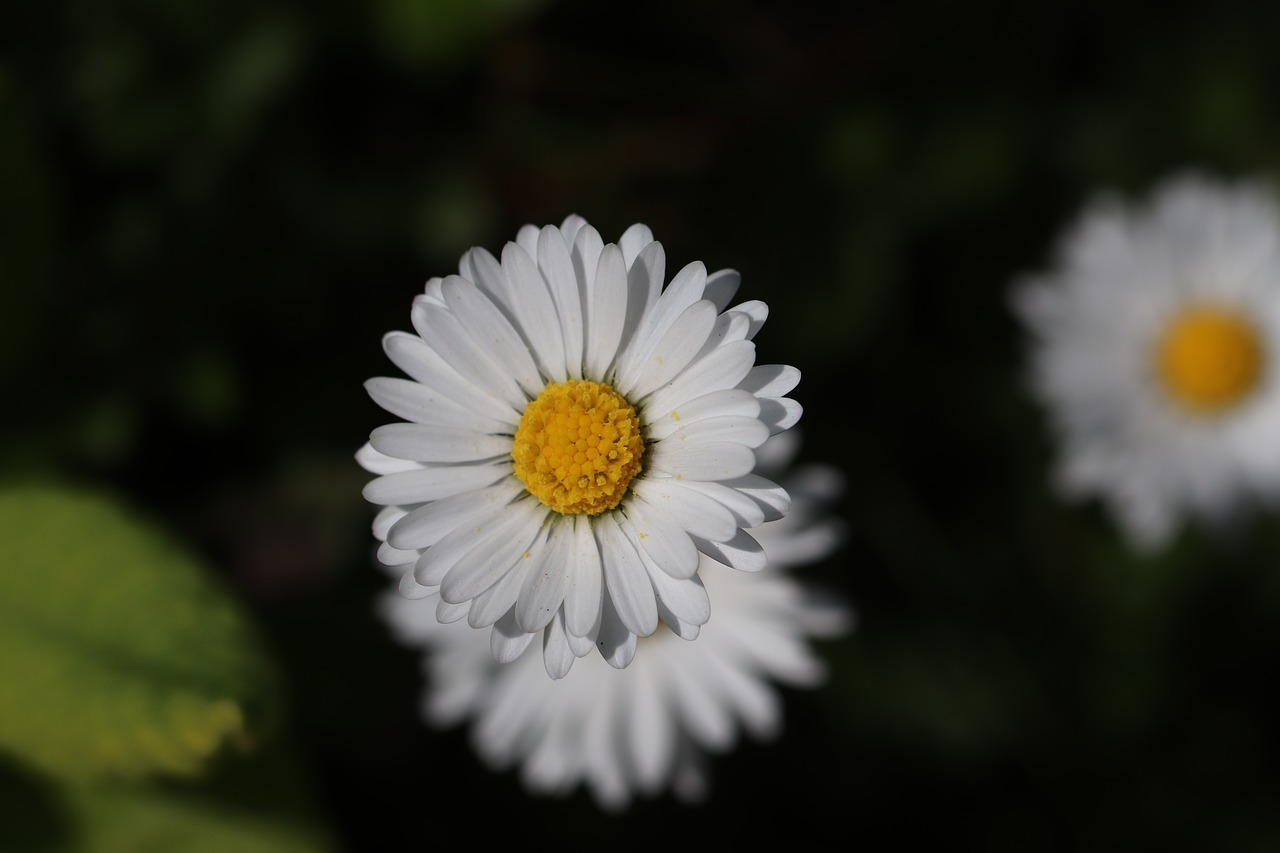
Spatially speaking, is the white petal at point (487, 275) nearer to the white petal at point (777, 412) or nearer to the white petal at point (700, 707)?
the white petal at point (777, 412)

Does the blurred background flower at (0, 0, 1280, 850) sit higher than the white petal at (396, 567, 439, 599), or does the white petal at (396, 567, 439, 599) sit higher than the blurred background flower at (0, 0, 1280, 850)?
the blurred background flower at (0, 0, 1280, 850)

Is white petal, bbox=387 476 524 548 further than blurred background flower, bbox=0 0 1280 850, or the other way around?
blurred background flower, bbox=0 0 1280 850

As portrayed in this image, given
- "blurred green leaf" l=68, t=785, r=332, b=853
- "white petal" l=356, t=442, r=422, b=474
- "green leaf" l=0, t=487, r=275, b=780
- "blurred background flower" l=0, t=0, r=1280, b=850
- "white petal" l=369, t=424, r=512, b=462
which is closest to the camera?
"white petal" l=369, t=424, r=512, b=462

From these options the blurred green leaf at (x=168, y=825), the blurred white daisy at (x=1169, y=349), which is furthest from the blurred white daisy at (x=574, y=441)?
the blurred white daisy at (x=1169, y=349)

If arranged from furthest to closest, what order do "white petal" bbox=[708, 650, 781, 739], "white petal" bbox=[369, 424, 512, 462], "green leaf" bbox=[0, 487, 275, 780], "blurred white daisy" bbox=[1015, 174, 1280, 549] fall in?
"blurred white daisy" bbox=[1015, 174, 1280, 549]
"white petal" bbox=[708, 650, 781, 739]
"green leaf" bbox=[0, 487, 275, 780]
"white petal" bbox=[369, 424, 512, 462]

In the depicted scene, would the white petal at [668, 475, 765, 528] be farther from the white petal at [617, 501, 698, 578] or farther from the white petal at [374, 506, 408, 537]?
the white petal at [374, 506, 408, 537]

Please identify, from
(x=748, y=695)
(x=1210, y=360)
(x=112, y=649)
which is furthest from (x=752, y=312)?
(x=1210, y=360)

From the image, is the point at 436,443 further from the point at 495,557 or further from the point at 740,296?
the point at 740,296

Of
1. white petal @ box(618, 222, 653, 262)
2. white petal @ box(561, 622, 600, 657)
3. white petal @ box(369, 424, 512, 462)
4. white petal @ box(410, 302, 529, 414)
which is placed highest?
white petal @ box(618, 222, 653, 262)

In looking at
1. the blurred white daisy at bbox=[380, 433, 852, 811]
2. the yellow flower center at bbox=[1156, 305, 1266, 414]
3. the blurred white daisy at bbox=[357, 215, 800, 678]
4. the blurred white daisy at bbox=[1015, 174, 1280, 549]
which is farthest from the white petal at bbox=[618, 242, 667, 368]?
the yellow flower center at bbox=[1156, 305, 1266, 414]
